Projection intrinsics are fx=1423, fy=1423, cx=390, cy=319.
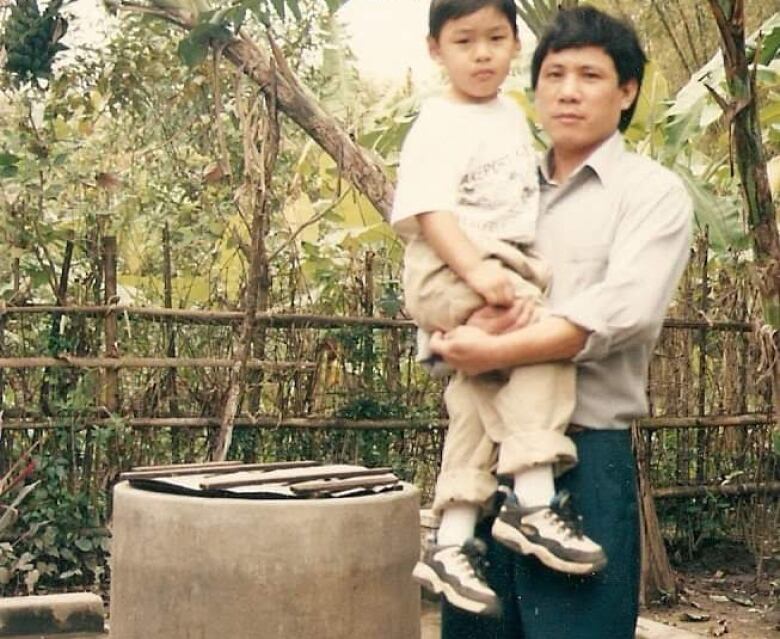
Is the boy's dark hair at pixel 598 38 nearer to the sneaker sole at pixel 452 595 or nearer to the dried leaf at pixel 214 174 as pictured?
the sneaker sole at pixel 452 595

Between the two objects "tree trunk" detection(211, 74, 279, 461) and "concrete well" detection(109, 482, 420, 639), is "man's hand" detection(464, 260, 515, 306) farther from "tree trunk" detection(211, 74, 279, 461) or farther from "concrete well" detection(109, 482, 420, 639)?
"tree trunk" detection(211, 74, 279, 461)

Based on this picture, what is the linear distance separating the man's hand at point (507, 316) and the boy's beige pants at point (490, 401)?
0.02 meters

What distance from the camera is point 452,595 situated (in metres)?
2.26

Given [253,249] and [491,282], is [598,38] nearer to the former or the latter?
[491,282]

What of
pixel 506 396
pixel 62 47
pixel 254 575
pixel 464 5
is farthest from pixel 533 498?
pixel 62 47

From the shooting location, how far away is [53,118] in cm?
644

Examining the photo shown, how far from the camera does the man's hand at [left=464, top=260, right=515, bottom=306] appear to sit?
2.23 m

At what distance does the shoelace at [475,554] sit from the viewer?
2.30 meters

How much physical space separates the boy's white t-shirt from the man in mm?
57

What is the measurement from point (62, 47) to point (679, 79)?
751cm

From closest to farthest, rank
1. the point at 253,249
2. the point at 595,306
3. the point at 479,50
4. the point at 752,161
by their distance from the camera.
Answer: the point at 595,306 < the point at 479,50 < the point at 752,161 < the point at 253,249

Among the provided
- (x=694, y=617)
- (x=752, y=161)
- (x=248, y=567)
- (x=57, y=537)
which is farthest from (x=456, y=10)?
(x=57, y=537)

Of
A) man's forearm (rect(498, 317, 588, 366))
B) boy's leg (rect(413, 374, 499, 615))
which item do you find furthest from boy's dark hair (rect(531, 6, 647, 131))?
boy's leg (rect(413, 374, 499, 615))

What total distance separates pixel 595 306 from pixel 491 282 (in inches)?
6.7
